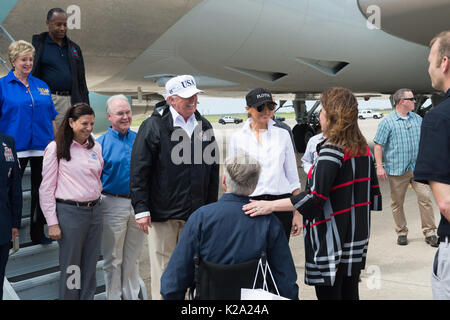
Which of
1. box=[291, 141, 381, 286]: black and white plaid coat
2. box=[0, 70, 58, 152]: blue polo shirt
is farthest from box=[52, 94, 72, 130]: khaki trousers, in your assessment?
box=[291, 141, 381, 286]: black and white plaid coat

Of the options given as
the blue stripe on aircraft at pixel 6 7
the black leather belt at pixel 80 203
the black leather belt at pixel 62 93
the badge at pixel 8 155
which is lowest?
the black leather belt at pixel 80 203

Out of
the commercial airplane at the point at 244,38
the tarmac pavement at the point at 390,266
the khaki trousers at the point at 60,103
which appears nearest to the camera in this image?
the tarmac pavement at the point at 390,266

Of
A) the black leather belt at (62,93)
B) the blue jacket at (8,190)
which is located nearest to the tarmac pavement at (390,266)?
the blue jacket at (8,190)

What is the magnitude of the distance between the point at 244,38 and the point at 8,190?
4.53 meters

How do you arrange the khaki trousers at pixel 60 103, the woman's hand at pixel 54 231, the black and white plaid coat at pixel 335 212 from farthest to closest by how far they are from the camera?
the khaki trousers at pixel 60 103, the woman's hand at pixel 54 231, the black and white plaid coat at pixel 335 212

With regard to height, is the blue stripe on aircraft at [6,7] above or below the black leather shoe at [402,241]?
above

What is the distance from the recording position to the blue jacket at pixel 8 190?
2.71 metres

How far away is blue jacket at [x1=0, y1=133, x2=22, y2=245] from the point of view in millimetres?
2711

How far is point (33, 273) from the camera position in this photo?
335cm

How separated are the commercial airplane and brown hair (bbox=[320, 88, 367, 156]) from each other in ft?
11.4

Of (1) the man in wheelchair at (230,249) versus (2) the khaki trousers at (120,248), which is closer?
(1) the man in wheelchair at (230,249)

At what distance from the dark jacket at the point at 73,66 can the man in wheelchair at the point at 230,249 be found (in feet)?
7.47

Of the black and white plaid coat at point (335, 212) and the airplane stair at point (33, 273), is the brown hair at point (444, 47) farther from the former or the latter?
the airplane stair at point (33, 273)

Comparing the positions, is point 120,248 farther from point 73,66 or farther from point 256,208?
point 256,208
